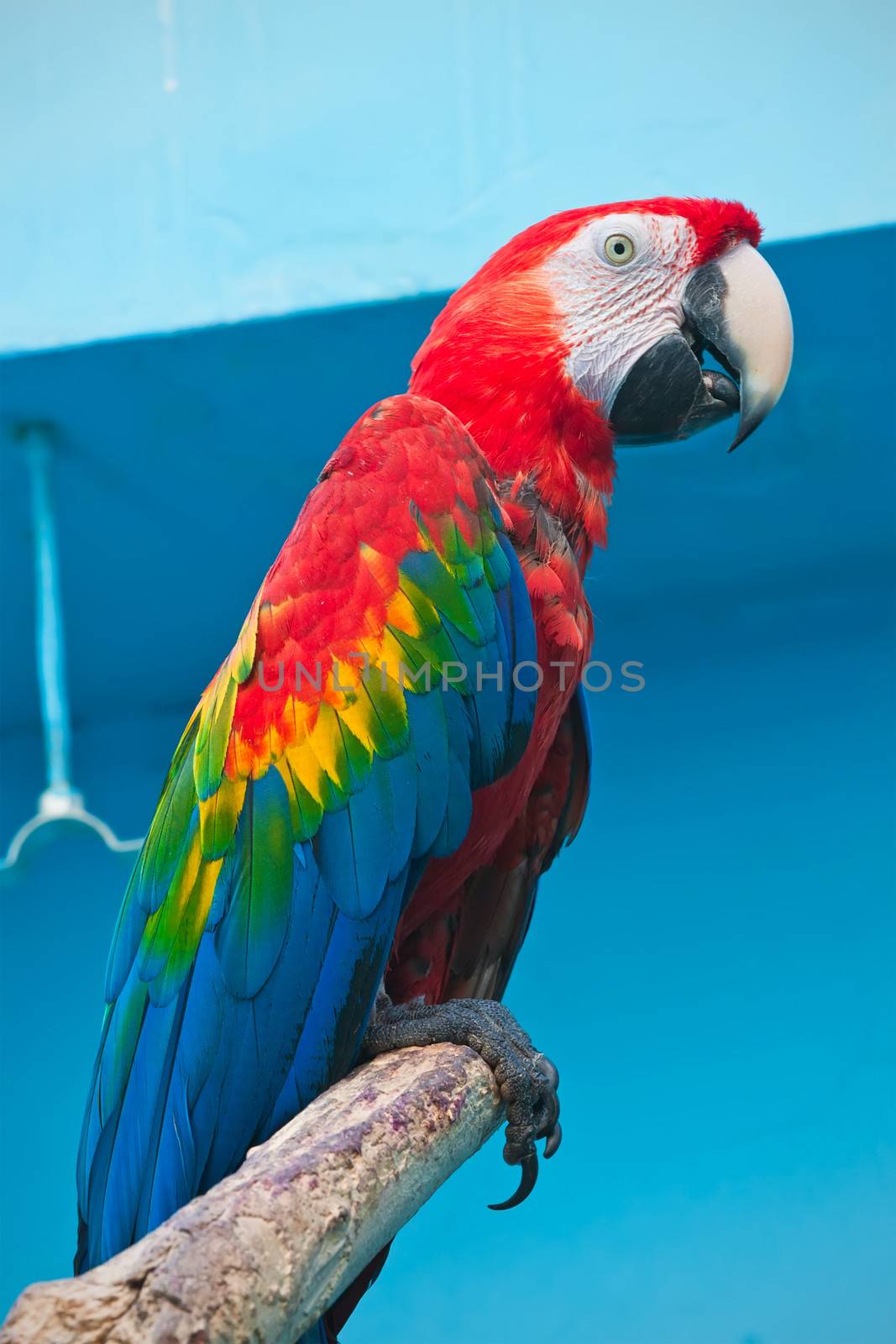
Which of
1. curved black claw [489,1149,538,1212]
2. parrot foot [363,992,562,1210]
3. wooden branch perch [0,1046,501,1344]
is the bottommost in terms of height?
wooden branch perch [0,1046,501,1344]

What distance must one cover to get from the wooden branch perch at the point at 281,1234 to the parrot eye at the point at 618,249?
3.25 feet

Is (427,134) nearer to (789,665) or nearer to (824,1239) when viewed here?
(789,665)

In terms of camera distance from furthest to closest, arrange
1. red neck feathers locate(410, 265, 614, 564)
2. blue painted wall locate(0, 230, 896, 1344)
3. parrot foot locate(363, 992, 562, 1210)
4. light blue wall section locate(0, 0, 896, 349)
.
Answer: blue painted wall locate(0, 230, 896, 1344), light blue wall section locate(0, 0, 896, 349), red neck feathers locate(410, 265, 614, 564), parrot foot locate(363, 992, 562, 1210)

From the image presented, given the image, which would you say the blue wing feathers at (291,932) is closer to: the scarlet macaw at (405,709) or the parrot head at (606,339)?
the scarlet macaw at (405,709)

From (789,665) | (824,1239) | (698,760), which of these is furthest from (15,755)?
(824,1239)

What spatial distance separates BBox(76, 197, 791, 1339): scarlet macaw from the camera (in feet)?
4.14

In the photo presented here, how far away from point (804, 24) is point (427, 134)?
730 mm

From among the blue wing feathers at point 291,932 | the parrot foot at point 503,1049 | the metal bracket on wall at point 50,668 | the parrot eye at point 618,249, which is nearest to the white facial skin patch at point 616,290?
the parrot eye at point 618,249

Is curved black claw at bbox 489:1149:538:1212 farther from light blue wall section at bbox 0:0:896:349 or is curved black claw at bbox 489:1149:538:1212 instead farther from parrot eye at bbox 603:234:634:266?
light blue wall section at bbox 0:0:896:349

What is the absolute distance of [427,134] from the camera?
2.45m

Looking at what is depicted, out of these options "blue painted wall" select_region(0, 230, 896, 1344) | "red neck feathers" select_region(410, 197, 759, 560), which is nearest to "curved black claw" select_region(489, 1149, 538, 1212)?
"red neck feathers" select_region(410, 197, 759, 560)

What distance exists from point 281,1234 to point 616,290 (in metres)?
1.17

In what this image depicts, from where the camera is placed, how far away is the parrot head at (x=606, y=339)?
1498 mm

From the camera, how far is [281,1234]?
745 millimetres
